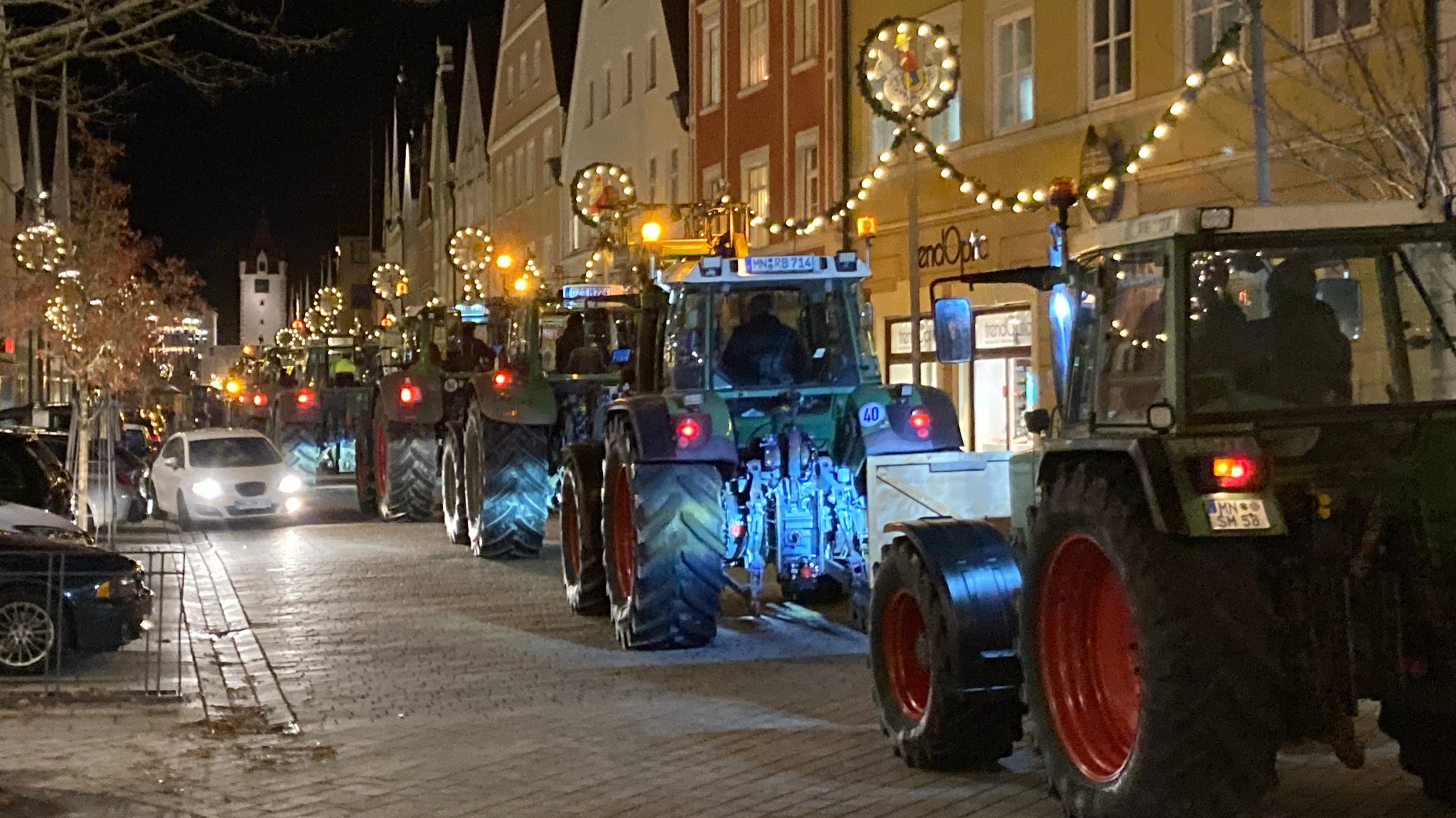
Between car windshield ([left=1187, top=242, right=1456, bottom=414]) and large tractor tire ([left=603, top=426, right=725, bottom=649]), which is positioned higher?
car windshield ([left=1187, top=242, right=1456, bottom=414])

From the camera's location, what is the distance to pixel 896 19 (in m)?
20.1

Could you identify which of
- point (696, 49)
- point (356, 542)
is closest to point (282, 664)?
point (356, 542)

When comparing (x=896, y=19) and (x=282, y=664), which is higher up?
(x=896, y=19)

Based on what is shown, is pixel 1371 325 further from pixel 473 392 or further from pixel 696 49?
pixel 696 49

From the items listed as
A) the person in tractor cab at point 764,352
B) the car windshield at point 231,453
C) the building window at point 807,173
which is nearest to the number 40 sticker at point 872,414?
the person in tractor cab at point 764,352

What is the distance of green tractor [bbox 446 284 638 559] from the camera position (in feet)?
63.1

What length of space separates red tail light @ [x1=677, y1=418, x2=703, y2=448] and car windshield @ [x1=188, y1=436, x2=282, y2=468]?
14999 mm

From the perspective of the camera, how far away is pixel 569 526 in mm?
15914

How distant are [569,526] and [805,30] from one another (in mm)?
17892

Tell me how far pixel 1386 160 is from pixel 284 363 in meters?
27.7

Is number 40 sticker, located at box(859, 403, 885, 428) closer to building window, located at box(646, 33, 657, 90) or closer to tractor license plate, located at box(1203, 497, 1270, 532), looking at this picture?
tractor license plate, located at box(1203, 497, 1270, 532)

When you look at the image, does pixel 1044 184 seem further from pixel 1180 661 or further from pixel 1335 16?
pixel 1180 661

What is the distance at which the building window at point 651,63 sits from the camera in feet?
137

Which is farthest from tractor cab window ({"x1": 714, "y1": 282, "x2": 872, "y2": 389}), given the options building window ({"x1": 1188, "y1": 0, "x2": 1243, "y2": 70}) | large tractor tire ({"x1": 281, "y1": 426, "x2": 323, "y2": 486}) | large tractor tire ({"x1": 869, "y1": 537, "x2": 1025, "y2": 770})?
large tractor tire ({"x1": 281, "y1": 426, "x2": 323, "y2": 486})
